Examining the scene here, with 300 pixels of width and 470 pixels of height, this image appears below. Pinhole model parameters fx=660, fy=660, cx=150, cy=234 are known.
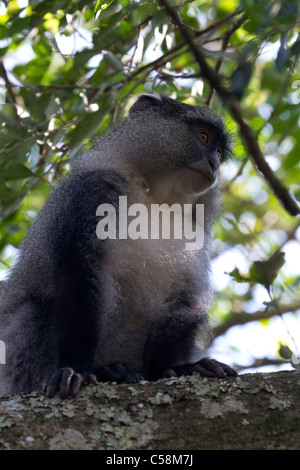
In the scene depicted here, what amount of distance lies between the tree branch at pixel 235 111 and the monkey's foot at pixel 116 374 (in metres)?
2.09

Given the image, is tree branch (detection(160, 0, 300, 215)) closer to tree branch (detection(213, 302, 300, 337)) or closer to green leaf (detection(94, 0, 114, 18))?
green leaf (detection(94, 0, 114, 18))

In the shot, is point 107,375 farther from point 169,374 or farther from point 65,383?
point 65,383

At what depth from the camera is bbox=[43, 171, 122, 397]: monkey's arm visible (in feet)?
15.9

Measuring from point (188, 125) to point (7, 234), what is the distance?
3.22 metres

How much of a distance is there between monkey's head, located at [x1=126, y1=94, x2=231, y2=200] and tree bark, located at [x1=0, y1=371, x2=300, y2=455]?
2.37 m

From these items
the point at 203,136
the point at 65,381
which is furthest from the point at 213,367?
the point at 203,136

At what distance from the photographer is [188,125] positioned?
6.65 metres

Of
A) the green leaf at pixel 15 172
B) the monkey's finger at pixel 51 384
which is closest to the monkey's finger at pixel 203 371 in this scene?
the monkey's finger at pixel 51 384

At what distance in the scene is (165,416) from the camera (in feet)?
13.3

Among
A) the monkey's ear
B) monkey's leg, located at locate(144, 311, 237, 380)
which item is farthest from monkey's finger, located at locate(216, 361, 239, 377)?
the monkey's ear

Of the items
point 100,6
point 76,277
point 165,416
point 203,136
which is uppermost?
point 100,6

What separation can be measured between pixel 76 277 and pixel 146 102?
2.40 meters
